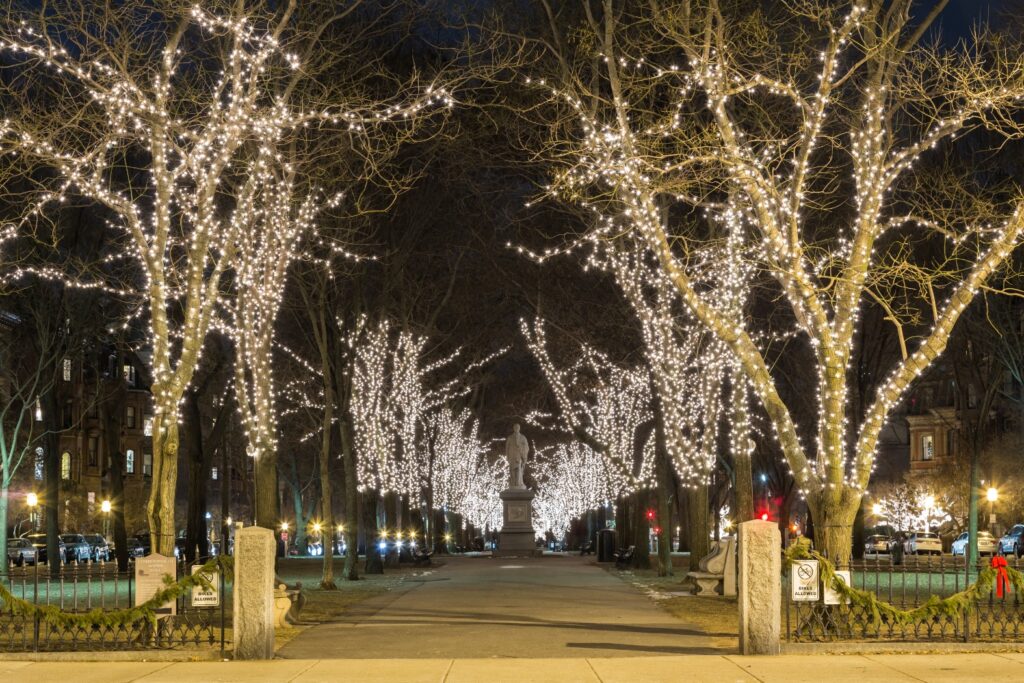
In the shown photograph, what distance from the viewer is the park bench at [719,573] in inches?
1051

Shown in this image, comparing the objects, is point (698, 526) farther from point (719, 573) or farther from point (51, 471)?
point (51, 471)

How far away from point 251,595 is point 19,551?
159 ft

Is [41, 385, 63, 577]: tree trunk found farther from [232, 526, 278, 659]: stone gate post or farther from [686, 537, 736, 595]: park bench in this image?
[232, 526, 278, 659]: stone gate post

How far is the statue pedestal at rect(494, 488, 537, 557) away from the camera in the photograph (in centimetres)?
6069

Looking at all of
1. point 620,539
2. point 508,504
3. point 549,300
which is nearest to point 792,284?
point 549,300

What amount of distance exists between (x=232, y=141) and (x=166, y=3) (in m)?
2.10

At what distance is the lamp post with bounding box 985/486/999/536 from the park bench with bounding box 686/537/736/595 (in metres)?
32.3

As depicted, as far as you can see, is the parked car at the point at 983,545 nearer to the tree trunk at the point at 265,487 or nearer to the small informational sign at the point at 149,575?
the tree trunk at the point at 265,487

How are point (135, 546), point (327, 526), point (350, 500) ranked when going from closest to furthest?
point (327, 526) < point (350, 500) < point (135, 546)

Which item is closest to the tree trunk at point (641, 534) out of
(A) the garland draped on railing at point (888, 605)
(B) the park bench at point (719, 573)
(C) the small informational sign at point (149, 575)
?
(B) the park bench at point (719, 573)

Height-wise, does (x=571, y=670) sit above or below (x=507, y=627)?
above

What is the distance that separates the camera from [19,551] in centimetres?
5978

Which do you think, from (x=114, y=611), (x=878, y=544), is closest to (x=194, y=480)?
(x=114, y=611)

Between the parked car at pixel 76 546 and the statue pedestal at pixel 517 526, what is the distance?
19811mm
